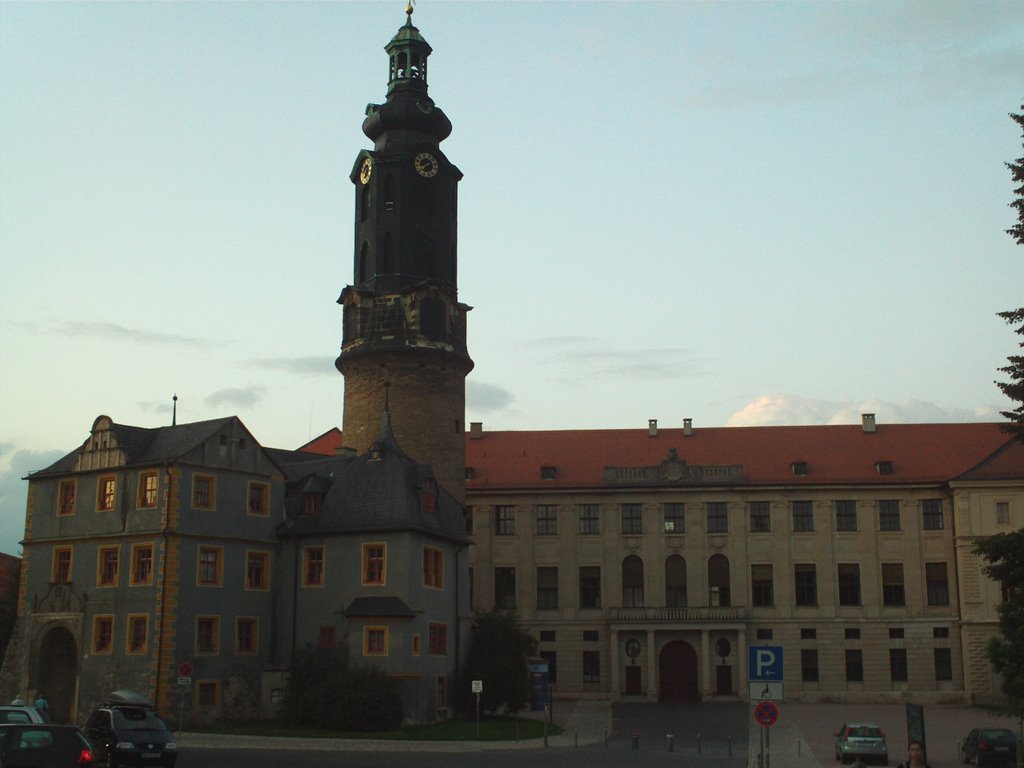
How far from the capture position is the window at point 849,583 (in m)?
71.1

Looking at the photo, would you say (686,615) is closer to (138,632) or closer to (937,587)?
(937,587)

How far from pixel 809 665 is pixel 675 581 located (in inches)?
336

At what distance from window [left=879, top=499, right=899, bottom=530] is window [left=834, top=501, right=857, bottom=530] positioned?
142 centimetres

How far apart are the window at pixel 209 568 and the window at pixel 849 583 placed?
3689 centimetres

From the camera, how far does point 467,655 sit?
54.3 metres

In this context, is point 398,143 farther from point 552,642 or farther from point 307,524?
point 552,642

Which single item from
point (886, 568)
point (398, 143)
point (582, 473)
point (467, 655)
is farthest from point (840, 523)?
point (398, 143)

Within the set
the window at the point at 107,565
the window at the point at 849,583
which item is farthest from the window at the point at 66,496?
the window at the point at 849,583

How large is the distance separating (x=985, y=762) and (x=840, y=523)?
35523mm

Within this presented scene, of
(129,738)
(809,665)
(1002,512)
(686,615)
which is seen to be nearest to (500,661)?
(686,615)

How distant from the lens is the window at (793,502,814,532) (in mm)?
72250

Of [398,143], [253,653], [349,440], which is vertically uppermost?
[398,143]

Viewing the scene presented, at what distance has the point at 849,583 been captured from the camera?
234ft

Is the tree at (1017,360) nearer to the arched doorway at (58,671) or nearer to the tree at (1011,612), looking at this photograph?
the tree at (1011,612)
